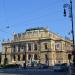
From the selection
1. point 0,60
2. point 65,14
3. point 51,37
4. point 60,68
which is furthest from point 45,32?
point 65,14

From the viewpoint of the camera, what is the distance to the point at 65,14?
43.5 metres

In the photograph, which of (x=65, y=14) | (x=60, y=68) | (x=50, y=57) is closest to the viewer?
(x=65, y=14)

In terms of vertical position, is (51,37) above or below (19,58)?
above

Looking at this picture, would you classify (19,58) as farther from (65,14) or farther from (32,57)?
(65,14)

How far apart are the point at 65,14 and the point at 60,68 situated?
20828mm

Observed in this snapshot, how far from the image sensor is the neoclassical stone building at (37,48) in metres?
126

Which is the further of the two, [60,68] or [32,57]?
[32,57]

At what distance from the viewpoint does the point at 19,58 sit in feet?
432

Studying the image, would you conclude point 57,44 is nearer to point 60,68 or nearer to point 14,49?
point 14,49

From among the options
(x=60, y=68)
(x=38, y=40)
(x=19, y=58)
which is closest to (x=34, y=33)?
(x=38, y=40)

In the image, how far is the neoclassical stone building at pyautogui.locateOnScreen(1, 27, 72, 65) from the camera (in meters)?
126

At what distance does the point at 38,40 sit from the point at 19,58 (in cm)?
1087

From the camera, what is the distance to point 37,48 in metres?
130

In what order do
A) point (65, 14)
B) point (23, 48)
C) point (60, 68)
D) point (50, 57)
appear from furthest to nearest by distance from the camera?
point (23, 48)
point (50, 57)
point (60, 68)
point (65, 14)
